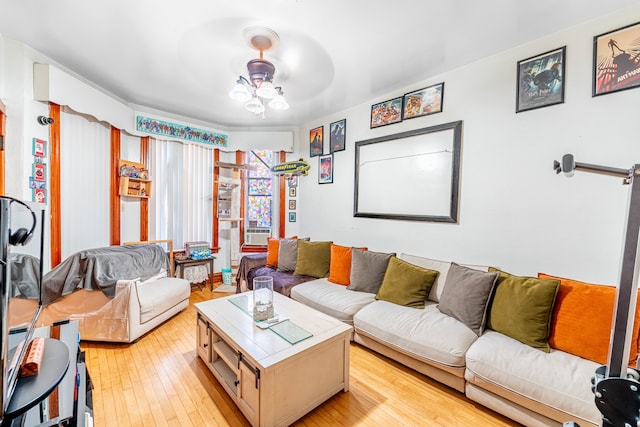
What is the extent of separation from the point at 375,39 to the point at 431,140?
1.12 m

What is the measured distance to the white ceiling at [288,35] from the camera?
65.3 inches

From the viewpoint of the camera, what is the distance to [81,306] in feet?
7.58

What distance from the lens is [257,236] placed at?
4.27 m

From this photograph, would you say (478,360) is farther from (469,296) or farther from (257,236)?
(257,236)

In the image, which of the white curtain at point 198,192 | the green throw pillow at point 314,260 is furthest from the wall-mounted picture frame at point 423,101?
the white curtain at point 198,192

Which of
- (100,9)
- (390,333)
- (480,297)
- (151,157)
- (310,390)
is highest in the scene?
(100,9)

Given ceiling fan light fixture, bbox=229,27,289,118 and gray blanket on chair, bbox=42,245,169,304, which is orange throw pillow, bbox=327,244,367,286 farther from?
gray blanket on chair, bbox=42,245,169,304

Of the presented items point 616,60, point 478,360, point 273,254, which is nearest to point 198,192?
point 273,254

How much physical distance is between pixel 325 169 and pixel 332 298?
6.33 ft

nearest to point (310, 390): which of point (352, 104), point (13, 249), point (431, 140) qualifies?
point (13, 249)

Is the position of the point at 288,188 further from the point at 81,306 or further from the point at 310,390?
the point at 310,390

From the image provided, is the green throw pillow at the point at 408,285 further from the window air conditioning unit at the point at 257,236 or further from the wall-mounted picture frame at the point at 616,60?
the window air conditioning unit at the point at 257,236

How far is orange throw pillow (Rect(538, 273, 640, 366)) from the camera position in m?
1.48

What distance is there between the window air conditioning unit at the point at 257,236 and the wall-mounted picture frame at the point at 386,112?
2377 mm
